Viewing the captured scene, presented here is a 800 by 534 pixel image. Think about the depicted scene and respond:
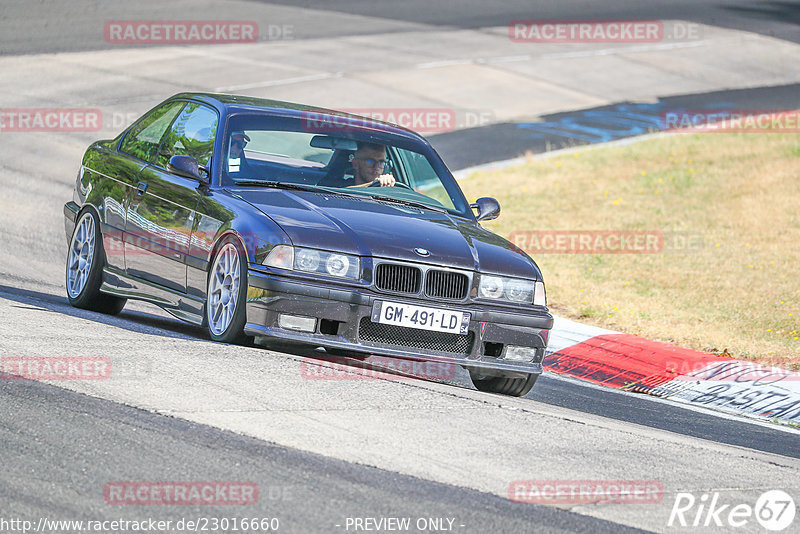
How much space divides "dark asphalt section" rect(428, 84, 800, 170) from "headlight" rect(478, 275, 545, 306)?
11235mm

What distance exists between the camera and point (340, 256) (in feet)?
23.9

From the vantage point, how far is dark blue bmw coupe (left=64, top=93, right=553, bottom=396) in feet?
23.8

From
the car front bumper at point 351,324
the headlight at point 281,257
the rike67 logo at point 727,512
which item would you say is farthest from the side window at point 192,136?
the rike67 logo at point 727,512

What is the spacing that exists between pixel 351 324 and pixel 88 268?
2803 mm

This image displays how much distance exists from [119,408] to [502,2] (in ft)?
102

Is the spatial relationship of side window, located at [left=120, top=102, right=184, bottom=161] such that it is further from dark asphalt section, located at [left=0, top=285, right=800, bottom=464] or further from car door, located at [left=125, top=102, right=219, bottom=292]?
dark asphalt section, located at [left=0, top=285, right=800, bottom=464]

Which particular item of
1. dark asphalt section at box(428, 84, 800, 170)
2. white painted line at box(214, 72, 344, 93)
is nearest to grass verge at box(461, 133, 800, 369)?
dark asphalt section at box(428, 84, 800, 170)

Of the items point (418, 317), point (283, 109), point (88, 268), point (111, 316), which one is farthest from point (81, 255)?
point (418, 317)

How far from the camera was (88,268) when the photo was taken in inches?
361

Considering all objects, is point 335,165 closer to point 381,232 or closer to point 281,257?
point 381,232

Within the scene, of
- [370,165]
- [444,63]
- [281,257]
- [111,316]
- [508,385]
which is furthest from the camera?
[444,63]

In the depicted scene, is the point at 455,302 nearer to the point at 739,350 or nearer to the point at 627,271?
the point at 739,350

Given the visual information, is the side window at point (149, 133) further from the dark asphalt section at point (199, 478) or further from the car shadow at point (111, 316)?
the dark asphalt section at point (199, 478)

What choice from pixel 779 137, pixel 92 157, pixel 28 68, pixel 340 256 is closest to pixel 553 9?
pixel 779 137
